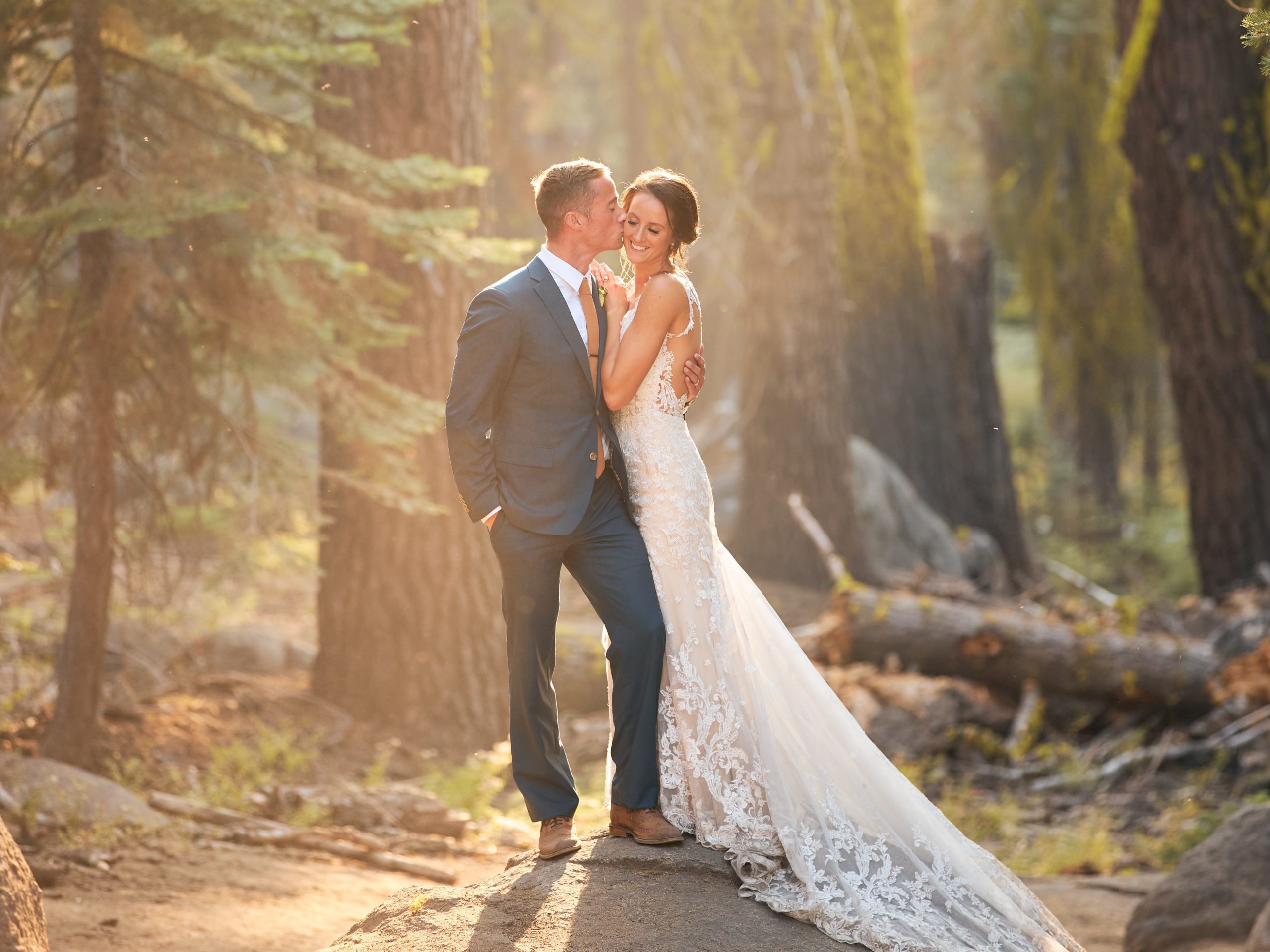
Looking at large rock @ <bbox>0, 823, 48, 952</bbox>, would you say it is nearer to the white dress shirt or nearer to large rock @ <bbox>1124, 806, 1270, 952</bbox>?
the white dress shirt

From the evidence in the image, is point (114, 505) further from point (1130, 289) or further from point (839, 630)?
point (1130, 289)

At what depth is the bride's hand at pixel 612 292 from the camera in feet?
13.8

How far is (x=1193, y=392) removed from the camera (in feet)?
33.6

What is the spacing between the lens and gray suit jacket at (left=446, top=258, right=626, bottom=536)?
157 inches

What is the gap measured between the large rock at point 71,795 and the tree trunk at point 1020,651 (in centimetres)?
465

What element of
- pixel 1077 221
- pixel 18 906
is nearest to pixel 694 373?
pixel 18 906

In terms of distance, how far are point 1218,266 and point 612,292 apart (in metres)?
7.84

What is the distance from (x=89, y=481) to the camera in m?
6.10

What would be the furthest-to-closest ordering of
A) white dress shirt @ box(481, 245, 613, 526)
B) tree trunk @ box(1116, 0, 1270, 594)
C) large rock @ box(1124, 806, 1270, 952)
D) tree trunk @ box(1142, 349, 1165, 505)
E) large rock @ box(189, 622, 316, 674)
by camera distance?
tree trunk @ box(1142, 349, 1165, 505) < tree trunk @ box(1116, 0, 1270, 594) < large rock @ box(189, 622, 316, 674) < large rock @ box(1124, 806, 1270, 952) < white dress shirt @ box(481, 245, 613, 526)

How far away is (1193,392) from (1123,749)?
380 cm

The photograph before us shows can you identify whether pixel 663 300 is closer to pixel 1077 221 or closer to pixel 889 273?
pixel 889 273

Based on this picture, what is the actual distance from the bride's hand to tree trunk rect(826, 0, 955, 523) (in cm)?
840

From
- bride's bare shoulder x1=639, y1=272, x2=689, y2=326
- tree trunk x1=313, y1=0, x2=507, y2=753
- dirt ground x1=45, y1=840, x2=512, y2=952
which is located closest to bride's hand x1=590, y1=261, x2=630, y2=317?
bride's bare shoulder x1=639, y1=272, x2=689, y2=326

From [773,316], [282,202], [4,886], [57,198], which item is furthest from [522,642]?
[773,316]
